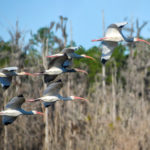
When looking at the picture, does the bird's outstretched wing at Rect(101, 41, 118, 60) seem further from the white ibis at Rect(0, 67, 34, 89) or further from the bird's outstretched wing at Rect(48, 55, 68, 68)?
the white ibis at Rect(0, 67, 34, 89)

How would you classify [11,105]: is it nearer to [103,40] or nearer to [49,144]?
[103,40]

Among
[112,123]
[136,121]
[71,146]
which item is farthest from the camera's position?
[136,121]

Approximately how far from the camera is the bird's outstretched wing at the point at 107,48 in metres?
3.54

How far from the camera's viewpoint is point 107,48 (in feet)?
12.3

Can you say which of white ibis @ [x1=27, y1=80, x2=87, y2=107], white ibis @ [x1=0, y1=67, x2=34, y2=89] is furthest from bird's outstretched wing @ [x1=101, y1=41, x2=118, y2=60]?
white ibis @ [x1=0, y1=67, x2=34, y2=89]

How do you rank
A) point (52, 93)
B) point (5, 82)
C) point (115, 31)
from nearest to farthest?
point (115, 31) < point (52, 93) < point (5, 82)

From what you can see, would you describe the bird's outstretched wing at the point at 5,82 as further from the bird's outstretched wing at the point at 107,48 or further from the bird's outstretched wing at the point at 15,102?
the bird's outstretched wing at the point at 107,48

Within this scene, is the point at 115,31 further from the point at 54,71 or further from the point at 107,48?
the point at 54,71

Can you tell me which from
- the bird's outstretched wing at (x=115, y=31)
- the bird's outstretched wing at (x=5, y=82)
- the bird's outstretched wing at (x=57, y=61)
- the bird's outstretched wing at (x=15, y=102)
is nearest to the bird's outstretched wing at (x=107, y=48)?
the bird's outstretched wing at (x=115, y=31)

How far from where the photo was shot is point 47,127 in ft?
20.7

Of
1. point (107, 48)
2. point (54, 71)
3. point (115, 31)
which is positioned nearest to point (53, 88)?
point (54, 71)

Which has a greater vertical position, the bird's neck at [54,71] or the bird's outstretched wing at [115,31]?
the bird's outstretched wing at [115,31]


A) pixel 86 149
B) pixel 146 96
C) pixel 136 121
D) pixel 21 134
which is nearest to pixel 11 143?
pixel 21 134

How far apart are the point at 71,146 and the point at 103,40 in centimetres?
385
